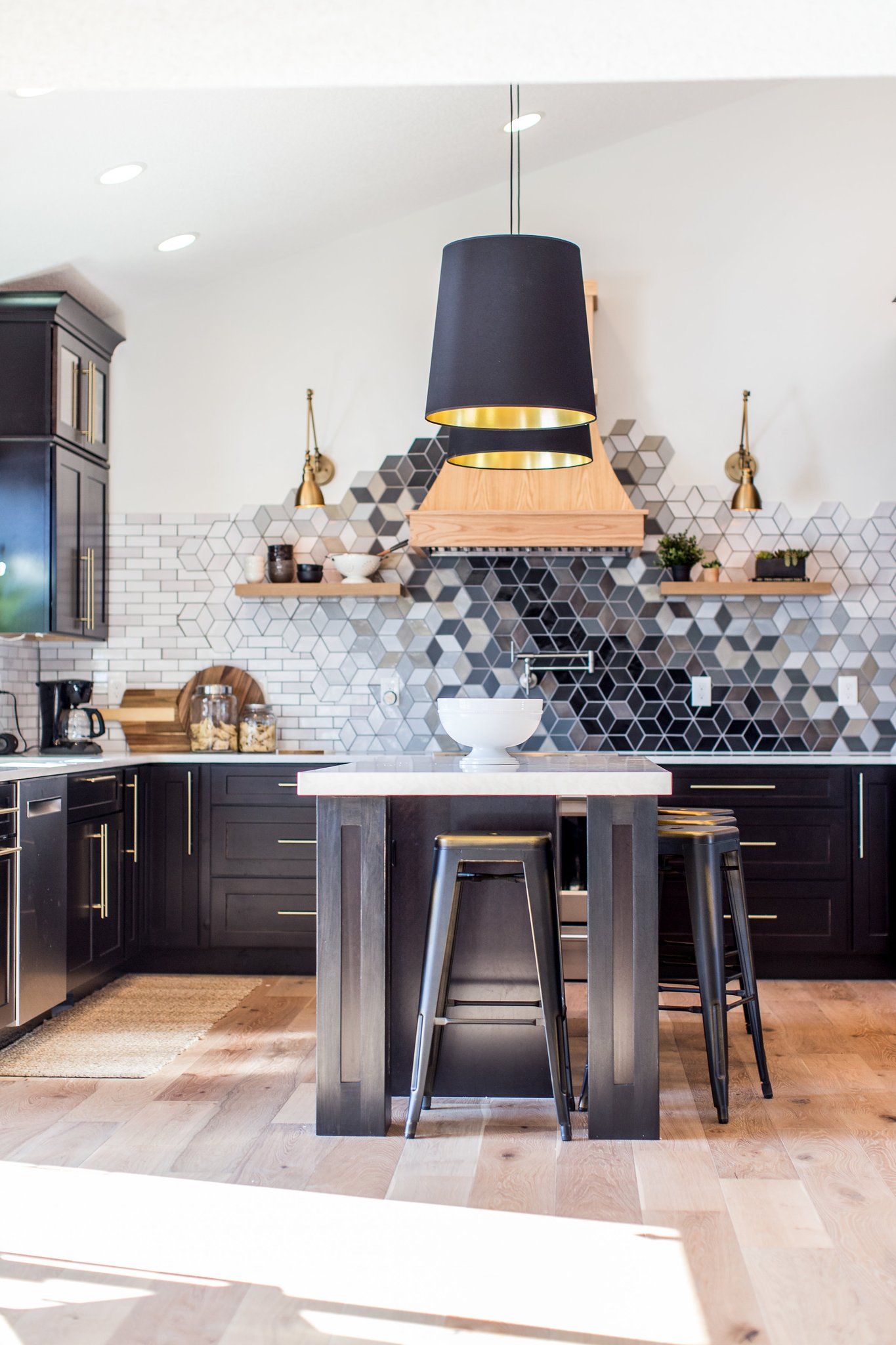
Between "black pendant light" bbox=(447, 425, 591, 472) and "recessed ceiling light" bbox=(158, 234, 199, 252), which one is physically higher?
"recessed ceiling light" bbox=(158, 234, 199, 252)

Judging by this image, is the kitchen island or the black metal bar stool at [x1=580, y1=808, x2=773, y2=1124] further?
the black metal bar stool at [x1=580, y1=808, x2=773, y2=1124]

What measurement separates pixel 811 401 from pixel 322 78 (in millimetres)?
4292

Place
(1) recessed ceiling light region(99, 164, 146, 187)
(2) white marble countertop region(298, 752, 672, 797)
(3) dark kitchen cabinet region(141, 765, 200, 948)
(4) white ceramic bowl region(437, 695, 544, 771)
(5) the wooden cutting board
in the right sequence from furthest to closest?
(5) the wooden cutting board → (3) dark kitchen cabinet region(141, 765, 200, 948) → (1) recessed ceiling light region(99, 164, 146, 187) → (4) white ceramic bowl region(437, 695, 544, 771) → (2) white marble countertop region(298, 752, 672, 797)

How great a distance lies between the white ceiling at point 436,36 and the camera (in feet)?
4.98

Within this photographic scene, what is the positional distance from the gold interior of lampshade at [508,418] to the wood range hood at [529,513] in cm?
164

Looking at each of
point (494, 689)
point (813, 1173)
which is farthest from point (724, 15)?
point (494, 689)

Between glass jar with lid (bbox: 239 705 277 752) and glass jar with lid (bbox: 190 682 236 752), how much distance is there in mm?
46

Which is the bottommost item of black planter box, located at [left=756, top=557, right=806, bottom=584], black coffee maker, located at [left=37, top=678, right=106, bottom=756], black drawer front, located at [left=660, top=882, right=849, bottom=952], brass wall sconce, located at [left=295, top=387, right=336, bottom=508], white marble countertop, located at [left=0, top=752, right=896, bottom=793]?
black drawer front, located at [left=660, top=882, right=849, bottom=952]

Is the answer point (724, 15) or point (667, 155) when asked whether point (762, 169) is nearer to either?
point (667, 155)

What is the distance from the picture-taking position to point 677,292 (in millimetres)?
5504

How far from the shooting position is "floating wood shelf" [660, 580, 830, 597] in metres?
5.25

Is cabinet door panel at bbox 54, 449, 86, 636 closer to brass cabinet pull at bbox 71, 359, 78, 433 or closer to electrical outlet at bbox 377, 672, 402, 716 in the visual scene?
brass cabinet pull at bbox 71, 359, 78, 433

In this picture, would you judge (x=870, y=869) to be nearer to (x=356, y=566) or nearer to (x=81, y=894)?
(x=356, y=566)

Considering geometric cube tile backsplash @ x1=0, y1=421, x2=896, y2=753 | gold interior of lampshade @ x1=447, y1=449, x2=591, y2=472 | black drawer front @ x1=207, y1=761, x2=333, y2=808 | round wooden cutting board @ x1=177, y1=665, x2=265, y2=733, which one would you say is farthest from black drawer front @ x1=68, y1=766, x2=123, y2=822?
gold interior of lampshade @ x1=447, y1=449, x2=591, y2=472
